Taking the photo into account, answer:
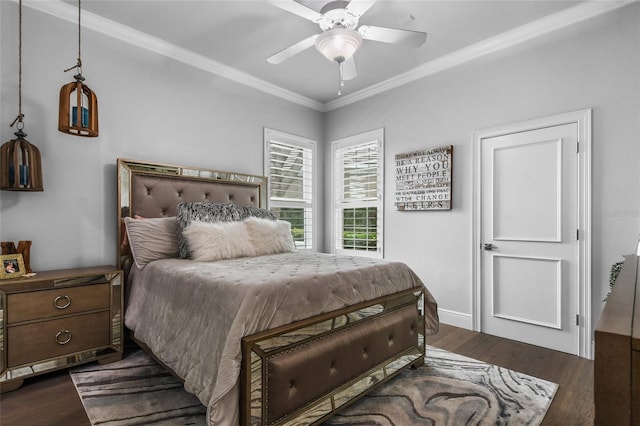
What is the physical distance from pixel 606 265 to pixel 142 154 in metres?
4.12

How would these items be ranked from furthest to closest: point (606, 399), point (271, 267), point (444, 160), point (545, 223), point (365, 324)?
point (444, 160) < point (545, 223) < point (271, 267) < point (365, 324) < point (606, 399)

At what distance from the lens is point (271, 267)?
6.91 ft

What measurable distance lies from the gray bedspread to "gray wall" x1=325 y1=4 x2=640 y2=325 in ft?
4.03

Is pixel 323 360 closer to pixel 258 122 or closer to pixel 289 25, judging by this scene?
pixel 289 25

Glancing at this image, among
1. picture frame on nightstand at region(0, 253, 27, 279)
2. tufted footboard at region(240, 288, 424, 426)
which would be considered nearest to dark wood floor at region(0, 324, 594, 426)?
picture frame on nightstand at region(0, 253, 27, 279)

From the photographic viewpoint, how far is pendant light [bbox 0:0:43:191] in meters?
2.27

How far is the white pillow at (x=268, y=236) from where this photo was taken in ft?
9.58

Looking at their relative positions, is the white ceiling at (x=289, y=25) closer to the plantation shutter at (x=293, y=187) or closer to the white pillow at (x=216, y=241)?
the plantation shutter at (x=293, y=187)

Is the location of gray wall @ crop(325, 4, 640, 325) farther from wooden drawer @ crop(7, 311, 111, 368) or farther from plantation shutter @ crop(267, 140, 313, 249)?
wooden drawer @ crop(7, 311, 111, 368)

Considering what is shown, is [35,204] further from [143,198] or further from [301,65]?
[301,65]

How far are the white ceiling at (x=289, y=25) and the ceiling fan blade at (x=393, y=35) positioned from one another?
417 millimetres

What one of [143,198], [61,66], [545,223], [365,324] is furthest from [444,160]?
[61,66]

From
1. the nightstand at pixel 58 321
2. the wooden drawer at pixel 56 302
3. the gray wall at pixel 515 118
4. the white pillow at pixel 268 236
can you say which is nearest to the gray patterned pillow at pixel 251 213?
the white pillow at pixel 268 236

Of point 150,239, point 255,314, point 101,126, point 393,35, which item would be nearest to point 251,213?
point 150,239
